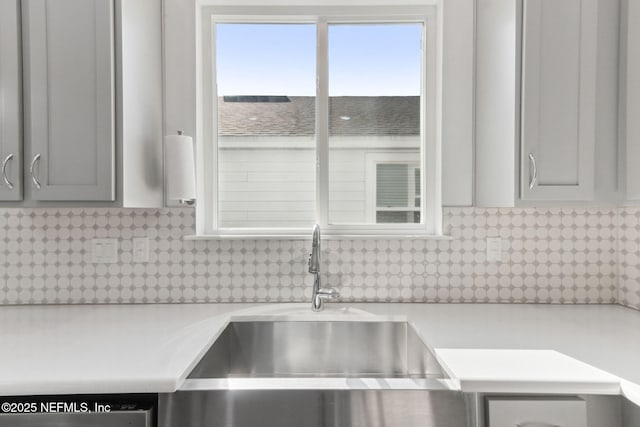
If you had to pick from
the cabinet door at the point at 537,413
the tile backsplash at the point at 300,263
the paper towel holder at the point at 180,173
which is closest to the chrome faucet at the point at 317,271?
the tile backsplash at the point at 300,263

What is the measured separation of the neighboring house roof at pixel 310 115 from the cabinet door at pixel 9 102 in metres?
0.77

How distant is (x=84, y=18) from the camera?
4.38ft

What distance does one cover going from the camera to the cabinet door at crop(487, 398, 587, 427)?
902 mm

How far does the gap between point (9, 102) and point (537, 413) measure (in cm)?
Answer: 187

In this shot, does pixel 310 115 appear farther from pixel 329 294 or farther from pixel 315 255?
pixel 329 294

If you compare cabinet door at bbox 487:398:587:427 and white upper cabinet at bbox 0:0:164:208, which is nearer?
cabinet door at bbox 487:398:587:427

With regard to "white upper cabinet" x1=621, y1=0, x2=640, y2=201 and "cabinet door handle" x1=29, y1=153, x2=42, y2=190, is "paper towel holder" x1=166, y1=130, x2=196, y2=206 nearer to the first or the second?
"cabinet door handle" x1=29, y1=153, x2=42, y2=190

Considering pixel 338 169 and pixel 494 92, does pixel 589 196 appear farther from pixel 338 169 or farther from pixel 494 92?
pixel 338 169

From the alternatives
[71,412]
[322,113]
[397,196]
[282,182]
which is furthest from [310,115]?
[71,412]

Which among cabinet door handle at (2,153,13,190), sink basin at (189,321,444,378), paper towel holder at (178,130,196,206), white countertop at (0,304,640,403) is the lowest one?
sink basin at (189,321,444,378)

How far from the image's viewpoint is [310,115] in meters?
1.82

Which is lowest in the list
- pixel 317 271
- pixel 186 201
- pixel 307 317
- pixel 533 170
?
pixel 307 317

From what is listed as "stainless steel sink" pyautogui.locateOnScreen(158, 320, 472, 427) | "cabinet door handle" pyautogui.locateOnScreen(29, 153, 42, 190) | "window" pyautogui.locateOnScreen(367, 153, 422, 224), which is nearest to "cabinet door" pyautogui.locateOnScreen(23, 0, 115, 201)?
"cabinet door handle" pyautogui.locateOnScreen(29, 153, 42, 190)

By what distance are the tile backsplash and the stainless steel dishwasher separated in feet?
2.63
